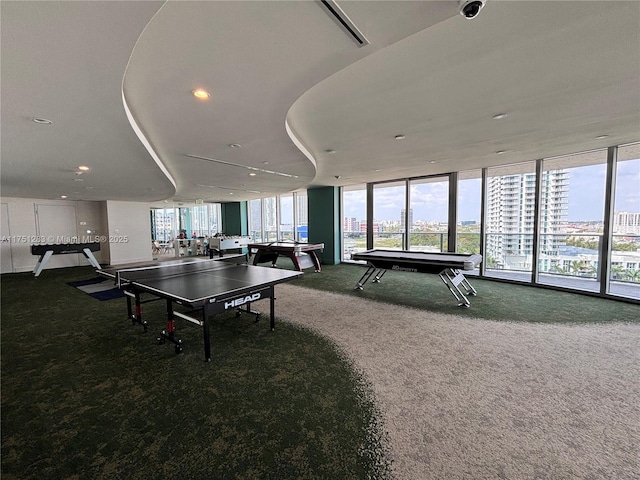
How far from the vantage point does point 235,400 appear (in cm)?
215

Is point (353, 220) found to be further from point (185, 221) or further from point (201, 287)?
point (185, 221)

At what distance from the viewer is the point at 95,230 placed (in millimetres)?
9875

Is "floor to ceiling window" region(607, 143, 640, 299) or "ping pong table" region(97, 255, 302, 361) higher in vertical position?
"floor to ceiling window" region(607, 143, 640, 299)

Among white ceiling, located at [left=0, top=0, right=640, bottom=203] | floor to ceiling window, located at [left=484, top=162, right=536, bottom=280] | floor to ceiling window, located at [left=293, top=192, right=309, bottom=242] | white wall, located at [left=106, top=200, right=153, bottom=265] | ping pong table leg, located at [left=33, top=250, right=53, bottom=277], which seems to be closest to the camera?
white ceiling, located at [left=0, top=0, right=640, bottom=203]

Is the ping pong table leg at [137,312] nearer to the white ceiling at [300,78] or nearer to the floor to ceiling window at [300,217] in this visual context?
the white ceiling at [300,78]

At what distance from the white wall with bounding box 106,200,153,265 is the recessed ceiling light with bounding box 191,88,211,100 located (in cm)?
942

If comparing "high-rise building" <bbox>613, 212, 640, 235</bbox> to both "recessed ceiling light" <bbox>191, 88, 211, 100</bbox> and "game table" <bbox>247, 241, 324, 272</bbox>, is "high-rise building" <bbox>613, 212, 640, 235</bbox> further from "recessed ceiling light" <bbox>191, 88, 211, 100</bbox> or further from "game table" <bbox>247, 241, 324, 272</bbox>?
"recessed ceiling light" <bbox>191, 88, 211, 100</bbox>

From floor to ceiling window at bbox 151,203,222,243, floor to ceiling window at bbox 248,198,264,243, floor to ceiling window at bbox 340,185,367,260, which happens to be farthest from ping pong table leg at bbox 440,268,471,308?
floor to ceiling window at bbox 151,203,222,243

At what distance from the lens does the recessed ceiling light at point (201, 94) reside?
2279 mm

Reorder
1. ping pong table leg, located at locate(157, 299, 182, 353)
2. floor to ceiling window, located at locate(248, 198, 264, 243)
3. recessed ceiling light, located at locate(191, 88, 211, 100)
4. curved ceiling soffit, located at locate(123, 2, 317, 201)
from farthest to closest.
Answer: floor to ceiling window, located at locate(248, 198, 264, 243)
ping pong table leg, located at locate(157, 299, 182, 353)
recessed ceiling light, located at locate(191, 88, 211, 100)
curved ceiling soffit, located at locate(123, 2, 317, 201)

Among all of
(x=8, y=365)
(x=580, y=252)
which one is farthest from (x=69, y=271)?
(x=580, y=252)

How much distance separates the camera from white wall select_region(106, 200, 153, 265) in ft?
31.2

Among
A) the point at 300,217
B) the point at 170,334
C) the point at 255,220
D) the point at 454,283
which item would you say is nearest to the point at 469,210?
the point at 454,283

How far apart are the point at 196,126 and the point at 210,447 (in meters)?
3.11
